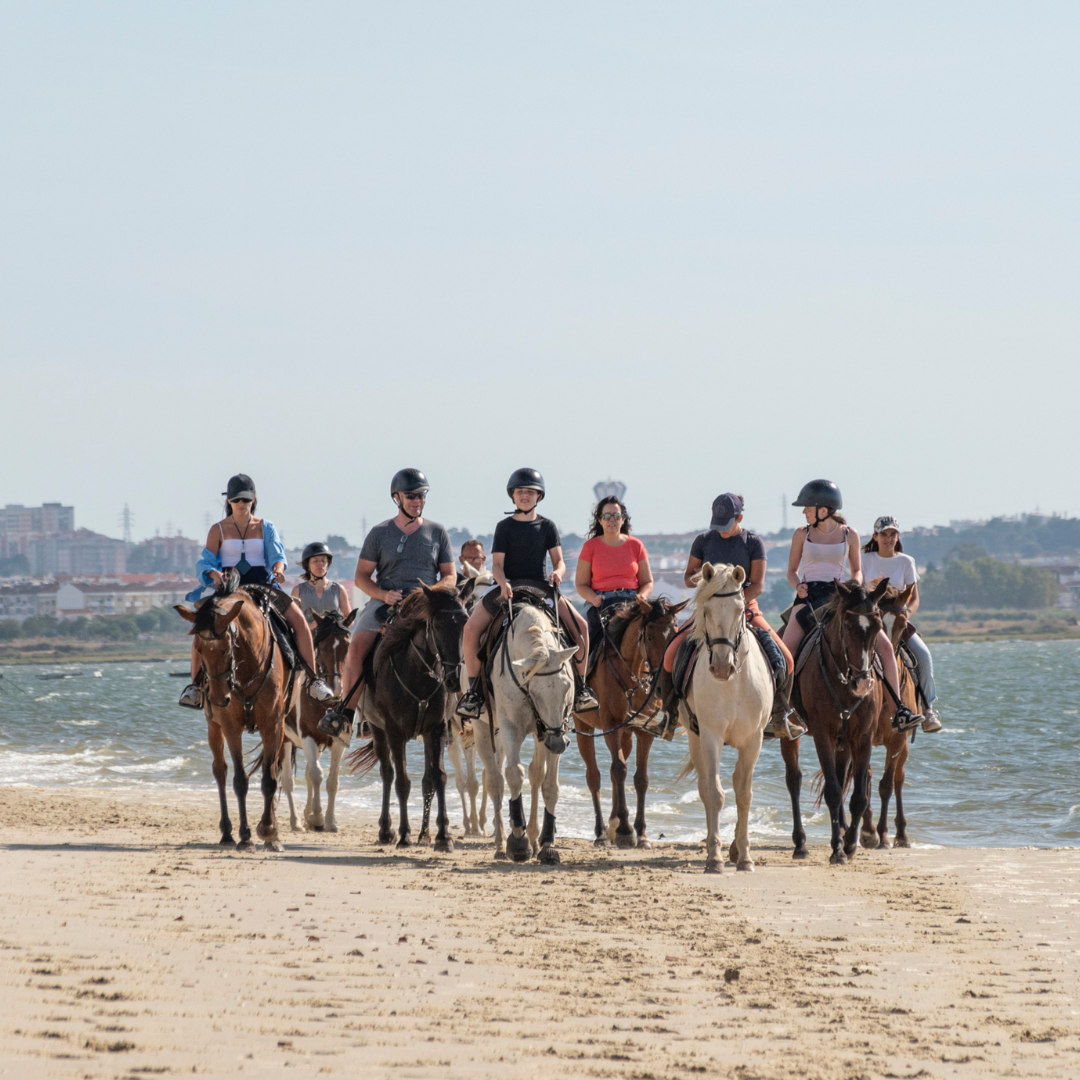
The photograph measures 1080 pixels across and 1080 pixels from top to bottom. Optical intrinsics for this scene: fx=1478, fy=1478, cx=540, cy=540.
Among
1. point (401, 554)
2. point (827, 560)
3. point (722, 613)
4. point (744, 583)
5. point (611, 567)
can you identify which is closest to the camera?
point (722, 613)

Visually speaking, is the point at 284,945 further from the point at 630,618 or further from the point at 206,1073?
the point at 630,618

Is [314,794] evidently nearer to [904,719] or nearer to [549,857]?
[549,857]

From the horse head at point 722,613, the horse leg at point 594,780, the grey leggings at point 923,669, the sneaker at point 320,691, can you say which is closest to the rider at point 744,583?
the horse head at point 722,613

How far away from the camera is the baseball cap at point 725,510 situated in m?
13.0

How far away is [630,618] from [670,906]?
4.15m

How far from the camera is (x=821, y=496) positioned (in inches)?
526

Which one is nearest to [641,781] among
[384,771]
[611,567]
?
[611,567]

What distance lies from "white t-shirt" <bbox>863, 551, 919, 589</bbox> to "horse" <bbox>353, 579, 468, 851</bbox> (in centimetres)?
479

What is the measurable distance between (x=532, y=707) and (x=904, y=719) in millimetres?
4106

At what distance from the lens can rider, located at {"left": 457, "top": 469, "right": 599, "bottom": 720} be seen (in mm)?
12180

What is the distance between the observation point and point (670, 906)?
1009cm

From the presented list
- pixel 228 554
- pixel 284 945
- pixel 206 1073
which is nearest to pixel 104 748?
pixel 228 554

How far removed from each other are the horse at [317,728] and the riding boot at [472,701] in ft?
12.0

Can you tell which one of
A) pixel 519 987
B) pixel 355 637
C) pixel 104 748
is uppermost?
pixel 355 637
